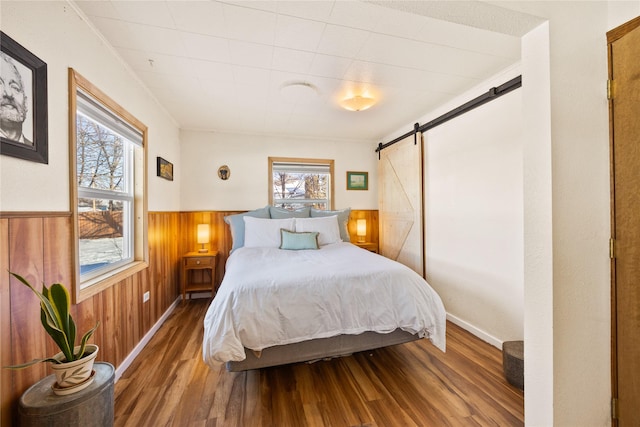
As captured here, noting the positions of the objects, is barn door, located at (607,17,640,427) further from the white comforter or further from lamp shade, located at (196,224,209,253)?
lamp shade, located at (196,224,209,253)

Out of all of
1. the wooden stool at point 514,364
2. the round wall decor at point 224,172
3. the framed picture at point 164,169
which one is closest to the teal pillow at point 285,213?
the round wall decor at point 224,172

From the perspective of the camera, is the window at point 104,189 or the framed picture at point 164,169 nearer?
the window at point 104,189

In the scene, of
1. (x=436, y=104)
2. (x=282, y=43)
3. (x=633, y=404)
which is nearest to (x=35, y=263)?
(x=282, y=43)

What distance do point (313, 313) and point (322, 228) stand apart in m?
1.63

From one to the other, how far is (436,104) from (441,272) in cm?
190

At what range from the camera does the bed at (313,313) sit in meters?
1.53

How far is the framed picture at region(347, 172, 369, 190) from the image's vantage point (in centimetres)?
419

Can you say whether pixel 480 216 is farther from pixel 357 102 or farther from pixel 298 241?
pixel 298 241

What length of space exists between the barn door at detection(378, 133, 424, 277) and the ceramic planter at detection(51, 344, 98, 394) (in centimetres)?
307

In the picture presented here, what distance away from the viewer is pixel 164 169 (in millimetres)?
2801

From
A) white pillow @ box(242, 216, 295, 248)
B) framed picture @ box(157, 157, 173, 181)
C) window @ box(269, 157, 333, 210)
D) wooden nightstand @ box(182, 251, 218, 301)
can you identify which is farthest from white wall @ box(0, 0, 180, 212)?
window @ box(269, 157, 333, 210)

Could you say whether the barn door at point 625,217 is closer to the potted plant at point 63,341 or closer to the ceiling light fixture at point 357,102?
the ceiling light fixture at point 357,102

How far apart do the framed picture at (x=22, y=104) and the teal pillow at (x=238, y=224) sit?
86.1 inches

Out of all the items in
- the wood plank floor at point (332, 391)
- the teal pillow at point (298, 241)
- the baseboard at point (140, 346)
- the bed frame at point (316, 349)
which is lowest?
the wood plank floor at point (332, 391)
